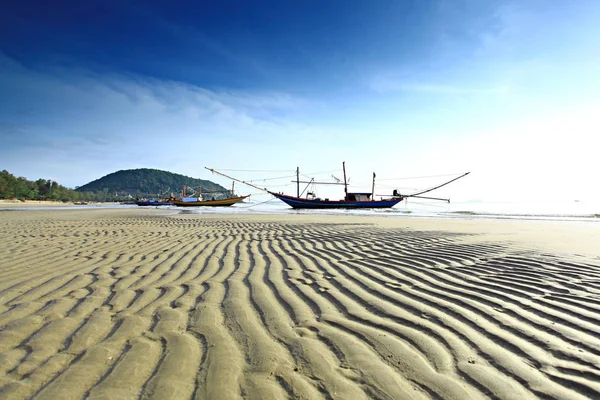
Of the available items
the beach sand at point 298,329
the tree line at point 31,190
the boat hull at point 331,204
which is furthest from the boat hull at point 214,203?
the tree line at point 31,190

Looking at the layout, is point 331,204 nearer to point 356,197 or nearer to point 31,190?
point 356,197

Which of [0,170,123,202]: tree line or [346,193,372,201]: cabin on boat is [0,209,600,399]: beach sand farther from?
[0,170,123,202]: tree line

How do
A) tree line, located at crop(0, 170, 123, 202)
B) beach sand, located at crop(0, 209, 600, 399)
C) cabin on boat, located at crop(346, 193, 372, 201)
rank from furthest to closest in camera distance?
tree line, located at crop(0, 170, 123, 202)
cabin on boat, located at crop(346, 193, 372, 201)
beach sand, located at crop(0, 209, 600, 399)

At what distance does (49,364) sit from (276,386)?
1.51 meters

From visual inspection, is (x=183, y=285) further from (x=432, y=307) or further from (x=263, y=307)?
(x=432, y=307)

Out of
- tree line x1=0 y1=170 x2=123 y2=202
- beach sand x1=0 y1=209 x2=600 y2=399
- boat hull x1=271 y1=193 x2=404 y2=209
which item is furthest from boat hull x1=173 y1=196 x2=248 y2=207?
tree line x1=0 y1=170 x2=123 y2=202

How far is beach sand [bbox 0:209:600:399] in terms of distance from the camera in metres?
1.86

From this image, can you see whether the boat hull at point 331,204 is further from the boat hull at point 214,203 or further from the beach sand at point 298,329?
the beach sand at point 298,329

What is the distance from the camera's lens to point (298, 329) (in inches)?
102

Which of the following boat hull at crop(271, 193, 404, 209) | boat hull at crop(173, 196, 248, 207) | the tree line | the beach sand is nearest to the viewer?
the beach sand

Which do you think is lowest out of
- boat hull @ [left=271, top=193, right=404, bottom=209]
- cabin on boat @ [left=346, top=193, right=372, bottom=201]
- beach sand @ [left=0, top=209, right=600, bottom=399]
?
beach sand @ [left=0, top=209, right=600, bottom=399]

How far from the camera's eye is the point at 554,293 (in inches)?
140

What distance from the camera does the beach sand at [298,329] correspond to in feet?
6.10

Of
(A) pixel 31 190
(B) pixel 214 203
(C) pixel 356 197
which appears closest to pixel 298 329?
(C) pixel 356 197
